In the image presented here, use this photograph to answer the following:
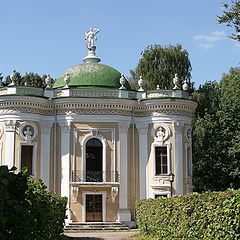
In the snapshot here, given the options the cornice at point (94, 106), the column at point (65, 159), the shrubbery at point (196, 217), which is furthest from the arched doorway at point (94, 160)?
the shrubbery at point (196, 217)

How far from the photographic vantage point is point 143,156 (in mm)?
33062

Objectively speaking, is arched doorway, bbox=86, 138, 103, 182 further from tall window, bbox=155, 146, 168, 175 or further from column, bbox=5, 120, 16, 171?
column, bbox=5, 120, 16, 171

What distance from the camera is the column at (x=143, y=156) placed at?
3275 centimetres

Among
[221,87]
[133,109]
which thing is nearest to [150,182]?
[133,109]

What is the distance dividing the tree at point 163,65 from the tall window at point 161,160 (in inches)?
570

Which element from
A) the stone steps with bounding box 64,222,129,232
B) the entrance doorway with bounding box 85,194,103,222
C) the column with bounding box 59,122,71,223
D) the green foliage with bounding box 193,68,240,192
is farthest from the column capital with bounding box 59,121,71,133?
the green foliage with bounding box 193,68,240,192

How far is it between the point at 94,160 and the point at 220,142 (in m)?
11.9

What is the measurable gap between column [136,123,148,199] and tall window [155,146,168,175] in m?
0.70

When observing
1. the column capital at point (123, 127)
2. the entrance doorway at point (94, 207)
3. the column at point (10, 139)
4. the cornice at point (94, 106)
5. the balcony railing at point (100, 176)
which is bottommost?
the entrance doorway at point (94, 207)

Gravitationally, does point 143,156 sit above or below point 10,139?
below

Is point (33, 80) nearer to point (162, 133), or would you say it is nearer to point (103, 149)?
point (103, 149)

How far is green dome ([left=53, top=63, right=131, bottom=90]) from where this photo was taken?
3491 centimetres

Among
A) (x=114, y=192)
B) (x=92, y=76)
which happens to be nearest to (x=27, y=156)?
(x=114, y=192)

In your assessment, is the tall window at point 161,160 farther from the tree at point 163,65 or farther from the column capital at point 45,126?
the tree at point 163,65
